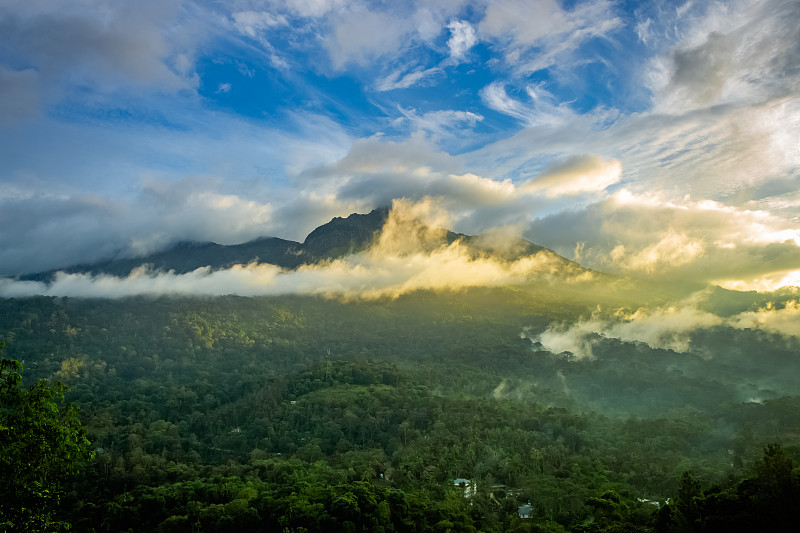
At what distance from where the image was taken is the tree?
2334 cm

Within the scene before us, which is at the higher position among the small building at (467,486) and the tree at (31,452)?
the tree at (31,452)

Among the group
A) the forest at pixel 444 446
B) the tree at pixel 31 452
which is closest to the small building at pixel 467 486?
the forest at pixel 444 446

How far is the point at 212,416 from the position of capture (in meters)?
132

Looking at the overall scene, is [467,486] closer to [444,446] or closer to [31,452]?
[444,446]

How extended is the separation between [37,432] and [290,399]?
124697mm

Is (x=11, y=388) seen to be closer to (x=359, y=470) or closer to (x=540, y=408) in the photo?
(x=359, y=470)

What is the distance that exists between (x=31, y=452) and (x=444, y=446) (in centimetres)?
8643

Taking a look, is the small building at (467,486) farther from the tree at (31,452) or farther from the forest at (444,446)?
the tree at (31,452)

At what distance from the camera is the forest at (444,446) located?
6100 centimetres

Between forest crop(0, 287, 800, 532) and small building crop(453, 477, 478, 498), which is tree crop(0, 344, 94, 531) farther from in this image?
small building crop(453, 477, 478, 498)

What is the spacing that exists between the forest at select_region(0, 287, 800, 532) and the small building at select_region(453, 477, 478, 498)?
0.39m

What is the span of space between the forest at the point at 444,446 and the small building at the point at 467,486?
39 cm

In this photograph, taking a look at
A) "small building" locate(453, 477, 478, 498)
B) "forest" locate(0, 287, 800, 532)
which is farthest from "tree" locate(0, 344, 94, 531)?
"small building" locate(453, 477, 478, 498)

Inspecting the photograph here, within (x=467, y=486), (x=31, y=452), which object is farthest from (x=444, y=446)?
(x=31, y=452)
